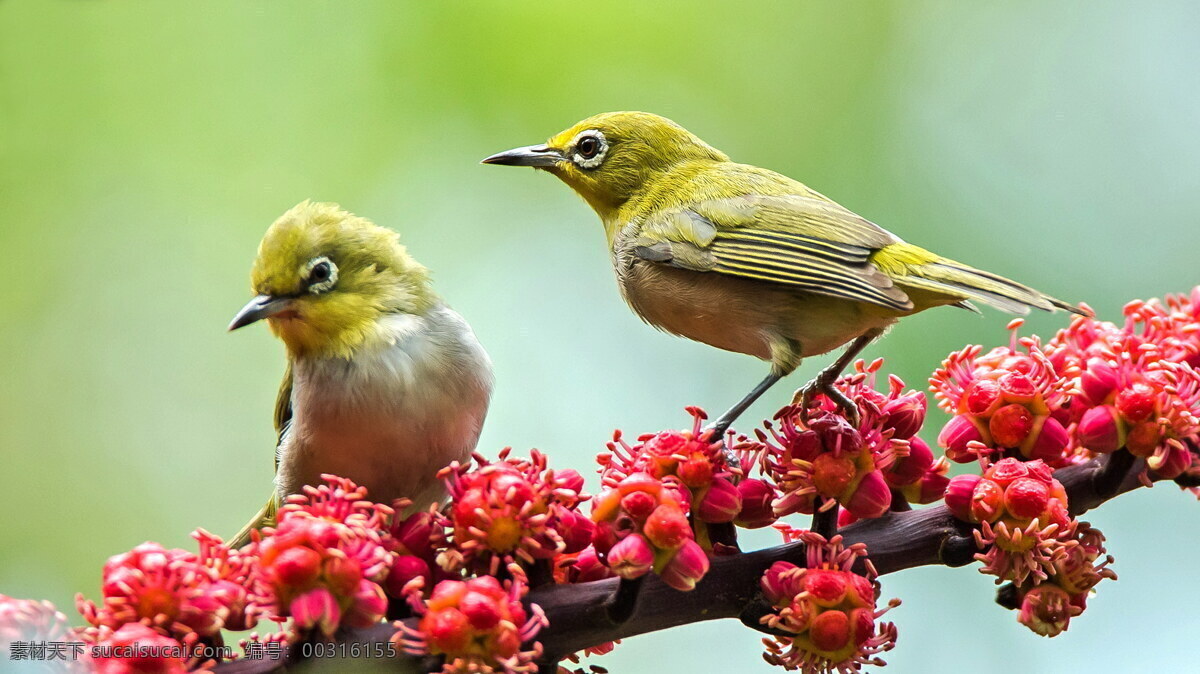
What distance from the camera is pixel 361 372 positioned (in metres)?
3.44

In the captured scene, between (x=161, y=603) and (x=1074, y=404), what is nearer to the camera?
(x=161, y=603)

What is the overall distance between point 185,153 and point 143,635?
4.02m

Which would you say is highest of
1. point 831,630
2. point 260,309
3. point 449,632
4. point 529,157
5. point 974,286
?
point 529,157

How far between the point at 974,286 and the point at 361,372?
186 centimetres

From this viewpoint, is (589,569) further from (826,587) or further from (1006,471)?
(1006,471)

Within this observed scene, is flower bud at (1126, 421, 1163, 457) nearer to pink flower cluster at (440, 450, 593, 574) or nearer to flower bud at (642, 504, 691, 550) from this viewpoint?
flower bud at (642, 504, 691, 550)

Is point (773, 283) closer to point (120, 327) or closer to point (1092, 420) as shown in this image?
point (1092, 420)

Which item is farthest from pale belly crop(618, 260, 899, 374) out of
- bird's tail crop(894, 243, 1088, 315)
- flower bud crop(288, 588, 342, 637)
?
flower bud crop(288, 588, 342, 637)

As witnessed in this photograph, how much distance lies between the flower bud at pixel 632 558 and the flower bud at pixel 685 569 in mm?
55

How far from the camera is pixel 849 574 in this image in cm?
256

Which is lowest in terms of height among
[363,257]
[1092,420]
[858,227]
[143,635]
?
[143,635]

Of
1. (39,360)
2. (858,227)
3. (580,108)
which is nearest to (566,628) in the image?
(858,227)

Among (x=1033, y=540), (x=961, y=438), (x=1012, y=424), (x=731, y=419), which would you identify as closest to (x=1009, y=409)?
(x=1012, y=424)

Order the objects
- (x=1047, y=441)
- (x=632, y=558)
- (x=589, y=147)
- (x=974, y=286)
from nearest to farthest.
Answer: (x=632, y=558), (x=1047, y=441), (x=974, y=286), (x=589, y=147)
